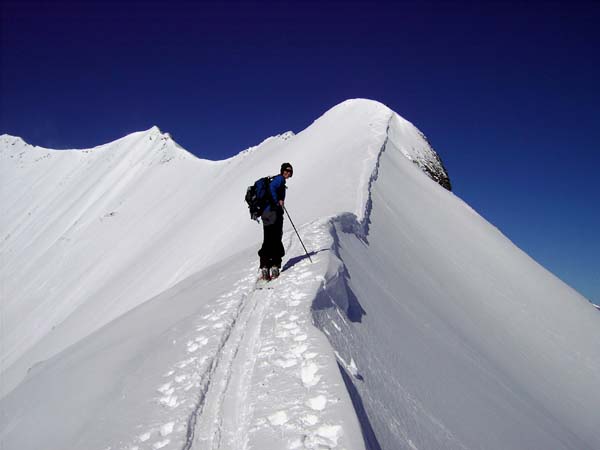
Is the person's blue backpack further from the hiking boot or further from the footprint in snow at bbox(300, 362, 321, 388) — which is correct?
the footprint in snow at bbox(300, 362, 321, 388)

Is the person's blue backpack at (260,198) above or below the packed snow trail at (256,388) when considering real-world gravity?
above

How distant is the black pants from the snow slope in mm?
410

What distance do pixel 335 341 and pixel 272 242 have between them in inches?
89.9

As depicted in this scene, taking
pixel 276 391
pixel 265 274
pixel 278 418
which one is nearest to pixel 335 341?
pixel 276 391

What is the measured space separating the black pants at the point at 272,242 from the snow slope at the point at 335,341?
410mm

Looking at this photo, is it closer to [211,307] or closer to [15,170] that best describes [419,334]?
[211,307]

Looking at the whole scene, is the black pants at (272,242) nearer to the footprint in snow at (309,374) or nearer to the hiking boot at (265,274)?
the hiking boot at (265,274)

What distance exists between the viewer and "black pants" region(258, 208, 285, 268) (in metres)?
5.66

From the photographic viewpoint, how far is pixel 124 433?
302cm

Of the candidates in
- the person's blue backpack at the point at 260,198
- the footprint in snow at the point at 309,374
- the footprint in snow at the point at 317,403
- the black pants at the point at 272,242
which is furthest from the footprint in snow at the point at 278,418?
the person's blue backpack at the point at 260,198

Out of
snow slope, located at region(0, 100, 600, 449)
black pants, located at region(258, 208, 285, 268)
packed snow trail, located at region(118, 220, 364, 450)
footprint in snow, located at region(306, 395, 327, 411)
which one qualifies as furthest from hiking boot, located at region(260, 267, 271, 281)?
footprint in snow, located at region(306, 395, 327, 411)

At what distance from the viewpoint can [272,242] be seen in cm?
583

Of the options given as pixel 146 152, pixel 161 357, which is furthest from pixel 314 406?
pixel 146 152

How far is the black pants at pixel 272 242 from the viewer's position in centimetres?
566
